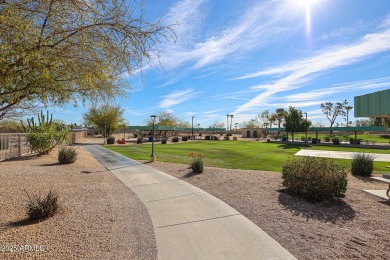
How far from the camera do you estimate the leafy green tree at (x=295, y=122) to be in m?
49.5

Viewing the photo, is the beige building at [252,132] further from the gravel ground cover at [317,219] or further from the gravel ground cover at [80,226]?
the gravel ground cover at [80,226]

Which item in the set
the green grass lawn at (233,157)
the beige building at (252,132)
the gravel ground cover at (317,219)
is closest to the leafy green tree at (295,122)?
the green grass lawn at (233,157)

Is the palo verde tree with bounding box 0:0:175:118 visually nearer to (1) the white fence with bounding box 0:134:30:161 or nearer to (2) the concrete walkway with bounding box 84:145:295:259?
(2) the concrete walkway with bounding box 84:145:295:259

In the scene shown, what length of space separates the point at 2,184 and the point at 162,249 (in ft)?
25.3

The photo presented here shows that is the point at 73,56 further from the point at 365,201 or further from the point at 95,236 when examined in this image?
the point at 365,201

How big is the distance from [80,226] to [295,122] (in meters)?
50.4

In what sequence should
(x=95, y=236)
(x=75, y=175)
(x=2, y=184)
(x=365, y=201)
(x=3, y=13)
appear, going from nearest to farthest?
(x=3, y=13), (x=95, y=236), (x=365, y=201), (x=2, y=184), (x=75, y=175)

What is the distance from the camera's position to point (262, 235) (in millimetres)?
4715

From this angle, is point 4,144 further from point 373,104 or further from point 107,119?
point 107,119

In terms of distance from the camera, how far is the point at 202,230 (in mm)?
4957

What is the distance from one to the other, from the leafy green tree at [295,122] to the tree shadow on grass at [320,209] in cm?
4578

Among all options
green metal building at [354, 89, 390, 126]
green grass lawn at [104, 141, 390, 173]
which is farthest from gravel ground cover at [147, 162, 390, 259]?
green grass lawn at [104, 141, 390, 173]

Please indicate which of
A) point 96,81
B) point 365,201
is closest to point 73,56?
point 96,81

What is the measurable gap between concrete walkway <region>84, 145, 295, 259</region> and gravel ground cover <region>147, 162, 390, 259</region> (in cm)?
35
